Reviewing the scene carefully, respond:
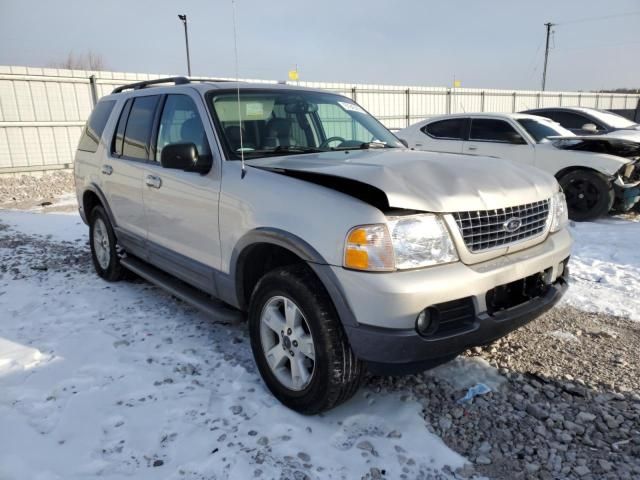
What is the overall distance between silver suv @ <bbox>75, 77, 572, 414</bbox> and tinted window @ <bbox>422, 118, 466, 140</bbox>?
541 cm

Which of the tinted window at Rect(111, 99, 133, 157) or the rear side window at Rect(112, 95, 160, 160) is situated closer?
the rear side window at Rect(112, 95, 160, 160)

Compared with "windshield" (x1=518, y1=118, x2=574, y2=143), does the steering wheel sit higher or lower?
higher

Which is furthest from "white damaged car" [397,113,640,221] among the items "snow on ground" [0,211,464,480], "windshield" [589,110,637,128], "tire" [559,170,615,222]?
"snow on ground" [0,211,464,480]

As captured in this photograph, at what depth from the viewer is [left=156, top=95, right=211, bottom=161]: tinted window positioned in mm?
3432

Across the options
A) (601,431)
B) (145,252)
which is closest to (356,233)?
(601,431)

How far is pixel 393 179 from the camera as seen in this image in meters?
2.53

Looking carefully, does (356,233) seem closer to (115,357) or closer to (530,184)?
(530,184)

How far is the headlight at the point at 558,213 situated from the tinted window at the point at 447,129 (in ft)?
19.4

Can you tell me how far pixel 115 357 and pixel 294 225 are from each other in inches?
72.3

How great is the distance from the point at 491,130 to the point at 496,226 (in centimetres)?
660

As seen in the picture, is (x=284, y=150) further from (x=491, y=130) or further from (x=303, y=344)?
(x=491, y=130)

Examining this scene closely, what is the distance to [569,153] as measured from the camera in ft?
25.1

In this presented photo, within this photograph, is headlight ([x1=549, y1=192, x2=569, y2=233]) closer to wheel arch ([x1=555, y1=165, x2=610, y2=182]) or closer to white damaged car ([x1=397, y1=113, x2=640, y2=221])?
white damaged car ([x1=397, y1=113, x2=640, y2=221])

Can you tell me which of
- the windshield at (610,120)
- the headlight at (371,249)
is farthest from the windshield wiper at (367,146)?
the windshield at (610,120)
